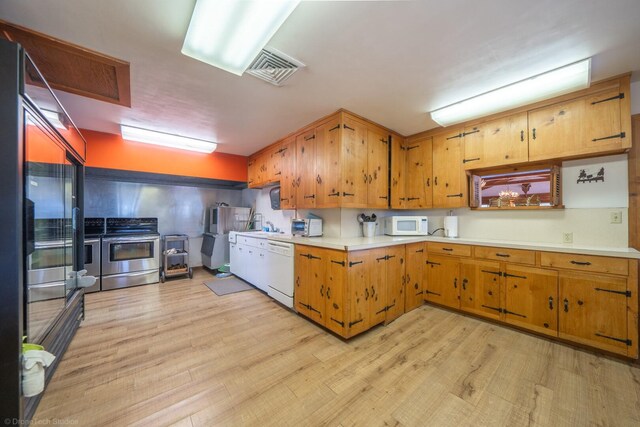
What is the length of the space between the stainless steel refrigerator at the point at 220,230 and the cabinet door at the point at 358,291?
336 cm

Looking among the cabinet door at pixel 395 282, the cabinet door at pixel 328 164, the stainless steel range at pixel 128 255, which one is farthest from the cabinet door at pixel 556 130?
the stainless steel range at pixel 128 255

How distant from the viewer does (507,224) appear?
2.87 meters

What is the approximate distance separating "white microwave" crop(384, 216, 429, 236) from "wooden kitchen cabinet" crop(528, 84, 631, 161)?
4.59 ft

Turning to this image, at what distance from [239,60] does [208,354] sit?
2465mm

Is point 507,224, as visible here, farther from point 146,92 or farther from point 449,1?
point 146,92

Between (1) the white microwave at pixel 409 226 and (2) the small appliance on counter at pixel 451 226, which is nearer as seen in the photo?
(2) the small appliance on counter at pixel 451 226

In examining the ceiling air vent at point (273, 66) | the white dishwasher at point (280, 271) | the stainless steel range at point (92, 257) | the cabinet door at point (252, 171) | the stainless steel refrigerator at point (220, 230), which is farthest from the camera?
the stainless steel refrigerator at point (220, 230)

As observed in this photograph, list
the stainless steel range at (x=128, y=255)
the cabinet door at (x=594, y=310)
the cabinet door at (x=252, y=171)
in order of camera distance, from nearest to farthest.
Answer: the cabinet door at (x=594, y=310)
the stainless steel range at (x=128, y=255)
the cabinet door at (x=252, y=171)

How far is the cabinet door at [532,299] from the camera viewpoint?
220cm

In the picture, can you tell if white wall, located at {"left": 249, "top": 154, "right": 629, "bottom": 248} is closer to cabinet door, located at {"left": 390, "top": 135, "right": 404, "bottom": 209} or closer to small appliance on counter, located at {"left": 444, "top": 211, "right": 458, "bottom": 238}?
small appliance on counter, located at {"left": 444, "top": 211, "right": 458, "bottom": 238}

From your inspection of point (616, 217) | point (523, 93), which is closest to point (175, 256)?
point (523, 93)

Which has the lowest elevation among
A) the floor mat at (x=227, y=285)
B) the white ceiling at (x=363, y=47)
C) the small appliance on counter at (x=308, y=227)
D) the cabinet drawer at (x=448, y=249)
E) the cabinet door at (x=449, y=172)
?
the floor mat at (x=227, y=285)

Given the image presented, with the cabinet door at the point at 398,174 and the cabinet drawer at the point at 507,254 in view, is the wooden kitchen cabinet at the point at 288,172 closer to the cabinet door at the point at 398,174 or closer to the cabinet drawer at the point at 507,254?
the cabinet door at the point at 398,174

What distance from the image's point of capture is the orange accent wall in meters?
3.37
